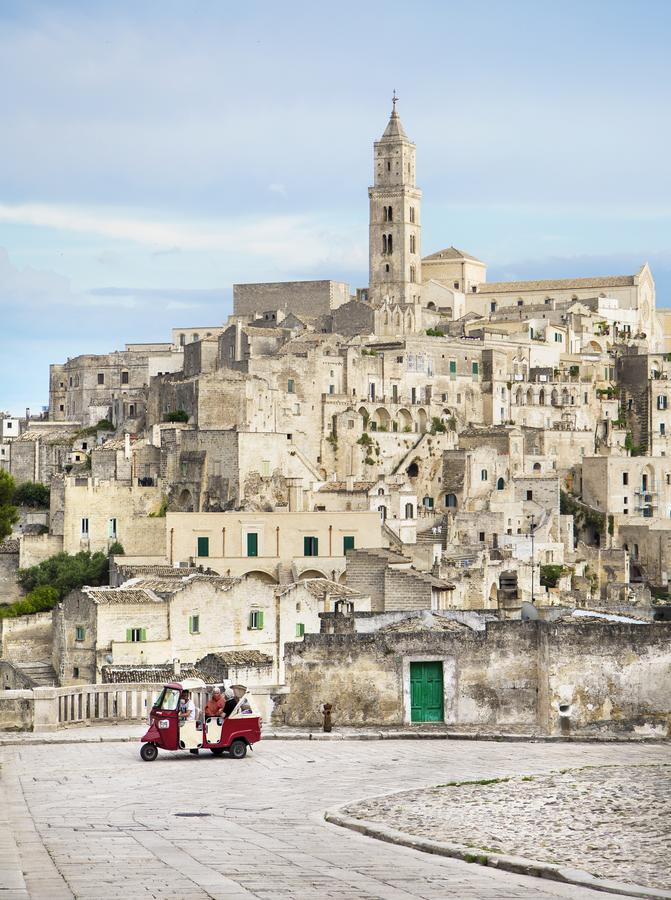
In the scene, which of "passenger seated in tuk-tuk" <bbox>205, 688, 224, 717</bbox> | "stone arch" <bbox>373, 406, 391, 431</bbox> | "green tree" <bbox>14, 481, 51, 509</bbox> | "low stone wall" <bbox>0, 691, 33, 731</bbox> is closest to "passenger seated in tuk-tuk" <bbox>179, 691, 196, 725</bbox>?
"passenger seated in tuk-tuk" <bbox>205, 688, 224, 717</bbox>

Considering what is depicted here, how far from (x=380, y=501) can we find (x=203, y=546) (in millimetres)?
10924

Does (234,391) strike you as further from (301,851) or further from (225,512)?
(301,851)

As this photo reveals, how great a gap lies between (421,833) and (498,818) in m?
0.78

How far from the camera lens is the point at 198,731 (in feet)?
48.6

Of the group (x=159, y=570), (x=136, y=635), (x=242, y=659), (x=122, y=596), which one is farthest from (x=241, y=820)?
(x=159, y=570)

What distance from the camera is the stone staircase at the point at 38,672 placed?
4431 centimetres

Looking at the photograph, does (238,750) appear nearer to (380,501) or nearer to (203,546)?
(203,546)

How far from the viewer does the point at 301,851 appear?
33.4 ft

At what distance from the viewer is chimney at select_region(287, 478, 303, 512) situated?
61.6 meters

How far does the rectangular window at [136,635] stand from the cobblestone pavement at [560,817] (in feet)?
93.8

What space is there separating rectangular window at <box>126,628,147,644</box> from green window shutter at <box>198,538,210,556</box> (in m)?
15.7

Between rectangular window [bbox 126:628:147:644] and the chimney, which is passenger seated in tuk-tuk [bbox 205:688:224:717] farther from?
the chimney

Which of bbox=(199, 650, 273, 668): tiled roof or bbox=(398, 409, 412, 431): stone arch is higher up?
bbox=(398, 409, 412, 431): stone arch

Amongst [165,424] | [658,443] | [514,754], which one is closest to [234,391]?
[165,424]
